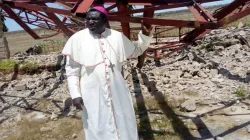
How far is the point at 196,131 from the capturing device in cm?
439

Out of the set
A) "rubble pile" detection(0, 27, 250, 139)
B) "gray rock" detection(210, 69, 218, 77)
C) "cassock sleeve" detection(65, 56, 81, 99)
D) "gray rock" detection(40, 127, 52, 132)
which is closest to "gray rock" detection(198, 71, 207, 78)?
"rubble pile" detection(0, 27, 250, 139)

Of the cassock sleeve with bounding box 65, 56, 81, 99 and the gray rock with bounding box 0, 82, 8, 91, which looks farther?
the gray rock with bounding box 0, 82, 8, 91

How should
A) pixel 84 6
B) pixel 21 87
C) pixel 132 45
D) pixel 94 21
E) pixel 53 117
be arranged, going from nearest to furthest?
pixel 94 21 → pixel 132 45 → pixel 84 6 → pixel 53 117 → pixel 21 87

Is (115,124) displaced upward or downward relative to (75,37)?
downward

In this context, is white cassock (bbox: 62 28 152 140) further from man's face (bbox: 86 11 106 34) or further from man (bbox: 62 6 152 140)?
man's face (bbox: 86 11 106 34)

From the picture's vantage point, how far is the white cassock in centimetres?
299

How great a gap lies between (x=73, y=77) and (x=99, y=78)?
0.85 ft

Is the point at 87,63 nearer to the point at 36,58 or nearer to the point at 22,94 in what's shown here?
the point at 22,94

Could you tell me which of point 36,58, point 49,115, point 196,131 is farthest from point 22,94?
point 196,131

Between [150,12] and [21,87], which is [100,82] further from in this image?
[21,87]

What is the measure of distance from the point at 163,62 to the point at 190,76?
4.95 ft

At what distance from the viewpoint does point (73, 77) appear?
9.96 ft

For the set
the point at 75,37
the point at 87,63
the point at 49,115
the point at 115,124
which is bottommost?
the point at 49,115

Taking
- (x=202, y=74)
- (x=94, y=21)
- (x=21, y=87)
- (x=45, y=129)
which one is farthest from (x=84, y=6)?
(x=21, y=87)
